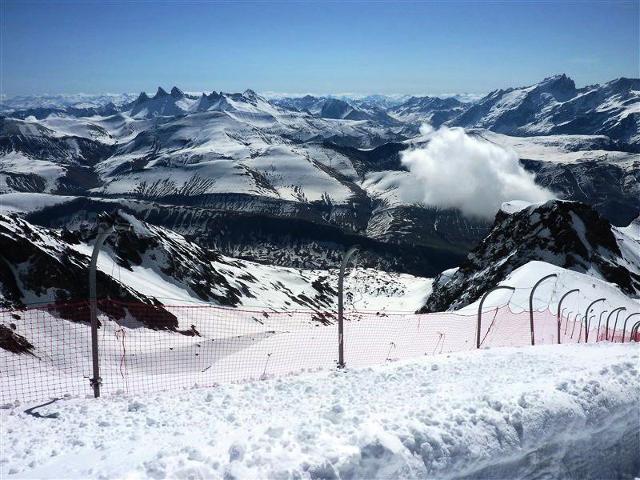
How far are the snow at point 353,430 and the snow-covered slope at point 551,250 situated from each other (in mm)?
64616

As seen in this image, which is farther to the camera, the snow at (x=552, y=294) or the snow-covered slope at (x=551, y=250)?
the snow-covered slope at (x=551, y=250)

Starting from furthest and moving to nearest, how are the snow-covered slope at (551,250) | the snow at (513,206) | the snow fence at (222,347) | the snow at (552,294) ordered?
the snow at (513,206) < the snow-covered slope at (551,250) < the snow at (552,294) < the snow fence at (222,347)

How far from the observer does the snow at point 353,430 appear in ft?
35.8

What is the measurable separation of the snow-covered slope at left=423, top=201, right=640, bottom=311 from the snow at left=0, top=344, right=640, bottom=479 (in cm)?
6462

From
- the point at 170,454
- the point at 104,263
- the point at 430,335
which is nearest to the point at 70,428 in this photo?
the point at 170,454

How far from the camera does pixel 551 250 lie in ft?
301

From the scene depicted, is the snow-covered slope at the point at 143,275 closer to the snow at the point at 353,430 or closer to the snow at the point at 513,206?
the snow at the point at 353,430

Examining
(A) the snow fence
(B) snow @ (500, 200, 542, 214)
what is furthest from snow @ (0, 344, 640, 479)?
(B) snow @ (500, 200, 542, 214)

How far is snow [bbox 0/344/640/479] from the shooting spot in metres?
10.9

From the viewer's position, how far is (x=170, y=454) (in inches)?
431

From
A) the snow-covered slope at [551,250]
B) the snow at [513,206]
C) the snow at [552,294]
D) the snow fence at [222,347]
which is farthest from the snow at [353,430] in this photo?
the snow at [513,206]

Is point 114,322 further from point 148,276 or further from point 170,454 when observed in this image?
point 148,276

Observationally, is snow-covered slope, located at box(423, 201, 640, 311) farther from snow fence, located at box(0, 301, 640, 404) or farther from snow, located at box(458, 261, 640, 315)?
snow fence, located at box(0, 301, 640, 404)

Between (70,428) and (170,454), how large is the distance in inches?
136
